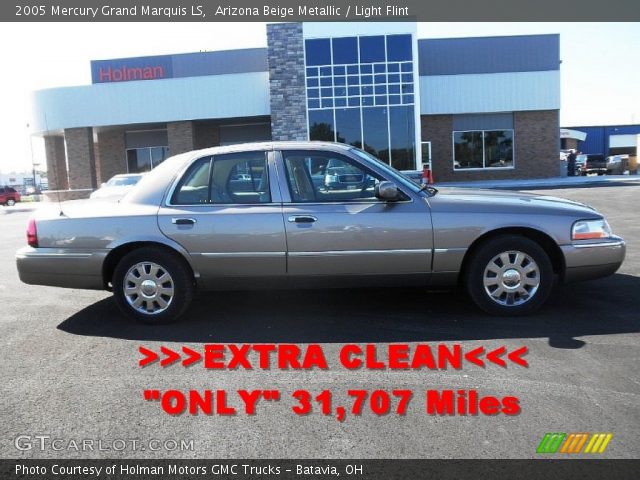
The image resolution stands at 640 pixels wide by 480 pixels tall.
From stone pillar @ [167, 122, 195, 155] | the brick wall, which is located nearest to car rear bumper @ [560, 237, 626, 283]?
the brick wall

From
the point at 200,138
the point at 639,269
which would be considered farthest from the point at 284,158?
the point at 200,138

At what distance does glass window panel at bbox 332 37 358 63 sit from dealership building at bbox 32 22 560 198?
0.16ft

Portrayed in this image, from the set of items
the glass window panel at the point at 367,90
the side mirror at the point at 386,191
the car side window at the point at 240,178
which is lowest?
the side mirror at the point at 386,191

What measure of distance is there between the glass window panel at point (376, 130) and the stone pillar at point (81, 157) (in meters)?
16.0

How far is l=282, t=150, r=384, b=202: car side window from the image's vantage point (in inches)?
201

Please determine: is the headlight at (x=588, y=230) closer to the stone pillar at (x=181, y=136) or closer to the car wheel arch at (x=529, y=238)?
the car wheel arch at (x=529, y=238)

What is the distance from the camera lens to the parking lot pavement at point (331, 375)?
2998mm

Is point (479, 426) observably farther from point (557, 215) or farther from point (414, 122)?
point (414, 122)

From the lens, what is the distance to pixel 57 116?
105 feet

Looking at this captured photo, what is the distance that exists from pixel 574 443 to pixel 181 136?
30.2m

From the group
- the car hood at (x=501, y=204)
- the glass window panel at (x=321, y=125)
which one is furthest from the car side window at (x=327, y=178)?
the glass window panel at (x=321, y=125)

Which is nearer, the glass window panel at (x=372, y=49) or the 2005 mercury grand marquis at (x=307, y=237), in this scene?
the 2005 mercury grand marquis at (x=307, y=237)

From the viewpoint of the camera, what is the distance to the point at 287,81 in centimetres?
2766

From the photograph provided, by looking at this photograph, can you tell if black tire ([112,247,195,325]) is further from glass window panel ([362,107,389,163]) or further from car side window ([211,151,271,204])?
glass window panel ([362,107,389,163])
